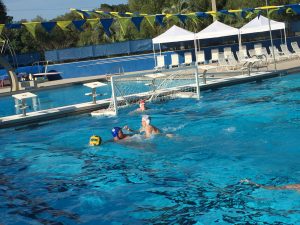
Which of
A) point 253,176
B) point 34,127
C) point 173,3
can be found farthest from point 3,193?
point 173,3

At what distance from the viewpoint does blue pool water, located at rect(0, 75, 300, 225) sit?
579cm

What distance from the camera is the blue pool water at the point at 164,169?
579cm

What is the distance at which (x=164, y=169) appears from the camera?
770cm

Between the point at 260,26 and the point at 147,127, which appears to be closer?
the point at 147,127

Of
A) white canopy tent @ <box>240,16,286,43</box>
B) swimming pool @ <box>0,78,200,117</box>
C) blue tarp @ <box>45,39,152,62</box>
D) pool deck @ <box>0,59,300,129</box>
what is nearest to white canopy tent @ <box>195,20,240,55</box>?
white canopy tent @ <box>240,16,286,43</box>

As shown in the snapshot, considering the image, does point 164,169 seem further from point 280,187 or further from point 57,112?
point 57,112

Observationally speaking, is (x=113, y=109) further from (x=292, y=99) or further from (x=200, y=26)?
(x=200, y=26)

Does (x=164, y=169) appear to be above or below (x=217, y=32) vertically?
below

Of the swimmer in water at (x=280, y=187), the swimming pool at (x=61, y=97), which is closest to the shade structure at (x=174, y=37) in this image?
the swimming pool at (x=61, y=97)

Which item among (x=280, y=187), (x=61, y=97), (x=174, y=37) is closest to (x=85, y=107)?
(x=61, y=97)

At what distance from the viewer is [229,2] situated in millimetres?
42781

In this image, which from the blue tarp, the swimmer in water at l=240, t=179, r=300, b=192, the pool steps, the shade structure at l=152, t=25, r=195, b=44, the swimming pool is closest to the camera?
the swimmer in water at l=240, t=179, r=300, b=192

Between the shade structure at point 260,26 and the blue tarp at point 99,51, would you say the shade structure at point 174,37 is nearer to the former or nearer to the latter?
the shade structure at point 260,26

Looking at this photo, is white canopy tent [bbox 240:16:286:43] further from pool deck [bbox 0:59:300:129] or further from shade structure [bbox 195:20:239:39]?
pool deck [bbox 0:59:300:129]
